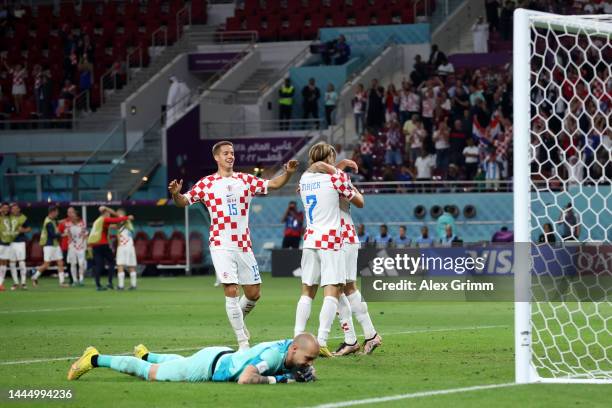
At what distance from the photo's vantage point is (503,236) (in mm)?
30500

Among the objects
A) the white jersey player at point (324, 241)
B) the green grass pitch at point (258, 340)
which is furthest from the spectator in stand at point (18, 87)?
the white jersey player at point (324, 241)

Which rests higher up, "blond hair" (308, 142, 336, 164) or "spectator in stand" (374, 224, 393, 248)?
"blond hair" (308, 142, 336, 164)

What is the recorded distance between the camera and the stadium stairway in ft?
137

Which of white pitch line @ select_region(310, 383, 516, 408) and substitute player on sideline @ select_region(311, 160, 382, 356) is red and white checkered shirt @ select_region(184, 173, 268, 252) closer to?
substitute player on sideline @ select_region(311, 160, 382, 356)

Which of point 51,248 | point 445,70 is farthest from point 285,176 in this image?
point 445,70

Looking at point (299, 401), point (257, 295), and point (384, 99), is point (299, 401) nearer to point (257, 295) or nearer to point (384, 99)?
point (257, 295)

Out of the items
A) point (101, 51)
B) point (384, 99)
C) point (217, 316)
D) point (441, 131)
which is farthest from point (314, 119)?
point (217, 316)

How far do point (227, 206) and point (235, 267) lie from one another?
2.35ft

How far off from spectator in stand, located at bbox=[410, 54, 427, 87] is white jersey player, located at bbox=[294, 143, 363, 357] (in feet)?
82.2

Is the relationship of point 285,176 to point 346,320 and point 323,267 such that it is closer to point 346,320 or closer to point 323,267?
point 323,267

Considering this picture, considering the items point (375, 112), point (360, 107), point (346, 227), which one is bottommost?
point (346, 227)

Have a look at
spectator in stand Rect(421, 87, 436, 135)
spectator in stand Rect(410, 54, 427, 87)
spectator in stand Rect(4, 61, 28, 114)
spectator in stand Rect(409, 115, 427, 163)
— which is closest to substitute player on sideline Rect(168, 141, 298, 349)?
spectator in stand Rect(409, 115, 427, 163)

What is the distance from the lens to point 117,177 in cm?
3822

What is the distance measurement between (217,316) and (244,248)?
635 cm
